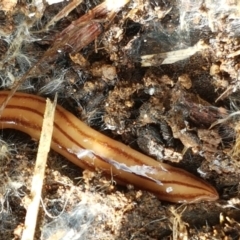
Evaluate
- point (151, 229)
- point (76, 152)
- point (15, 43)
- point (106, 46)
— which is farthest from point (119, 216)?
point (15, 43)

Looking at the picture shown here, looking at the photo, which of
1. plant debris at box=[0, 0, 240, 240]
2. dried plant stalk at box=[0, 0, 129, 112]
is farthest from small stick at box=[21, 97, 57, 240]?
dried plant stalk at box=[0, 0, 129, 112]

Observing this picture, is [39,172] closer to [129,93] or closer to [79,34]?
[129,93]

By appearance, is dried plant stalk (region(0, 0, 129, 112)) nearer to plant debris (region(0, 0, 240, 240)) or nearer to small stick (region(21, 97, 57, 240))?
plant debris (region(0, 0, 240, 240))

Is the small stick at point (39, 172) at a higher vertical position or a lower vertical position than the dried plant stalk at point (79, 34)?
lower

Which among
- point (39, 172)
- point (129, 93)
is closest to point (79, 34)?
point (129, 93)

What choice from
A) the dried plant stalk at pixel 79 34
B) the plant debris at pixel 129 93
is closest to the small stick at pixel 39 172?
the plant debris at pixel 129 93

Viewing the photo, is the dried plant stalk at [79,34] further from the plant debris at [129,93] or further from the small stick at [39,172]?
the small stick at [39,172]

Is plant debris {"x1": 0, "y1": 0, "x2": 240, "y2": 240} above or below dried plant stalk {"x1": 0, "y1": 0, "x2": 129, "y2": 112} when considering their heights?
below

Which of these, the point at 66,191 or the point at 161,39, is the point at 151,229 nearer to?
the point at 66,191
